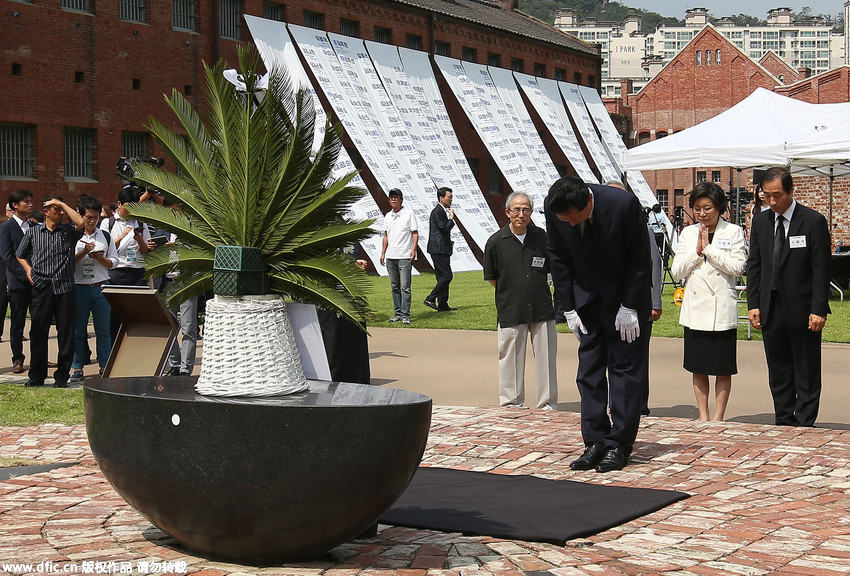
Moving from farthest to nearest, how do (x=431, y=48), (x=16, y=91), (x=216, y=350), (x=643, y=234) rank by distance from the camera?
1. (x=431, y=48)
2. (x=16, y=91)
3. (x=643, y=234)
4. (x=216, y=350)

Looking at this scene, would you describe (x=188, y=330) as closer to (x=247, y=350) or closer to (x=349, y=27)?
(x=247, y=350)

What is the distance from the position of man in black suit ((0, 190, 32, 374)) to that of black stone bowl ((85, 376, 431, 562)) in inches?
330

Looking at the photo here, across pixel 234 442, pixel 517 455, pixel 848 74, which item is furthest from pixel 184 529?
pixel 848 74

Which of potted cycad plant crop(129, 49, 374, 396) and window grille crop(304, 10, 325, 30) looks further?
window grille crop(304, 10, 325, 30)

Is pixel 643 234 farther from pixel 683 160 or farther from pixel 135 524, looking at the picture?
pixel 683 160

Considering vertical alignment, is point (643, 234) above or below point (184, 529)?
above

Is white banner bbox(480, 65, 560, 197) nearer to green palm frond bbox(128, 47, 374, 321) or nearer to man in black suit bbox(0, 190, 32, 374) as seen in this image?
man in black suit bbox(0, 190, 32, 374)

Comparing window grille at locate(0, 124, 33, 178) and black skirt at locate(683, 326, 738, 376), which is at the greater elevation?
window grille at locate(0, 124, 33, 178)

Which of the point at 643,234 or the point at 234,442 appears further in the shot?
the point at 643,234

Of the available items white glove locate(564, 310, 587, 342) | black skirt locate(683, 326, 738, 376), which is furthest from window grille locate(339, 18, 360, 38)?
white glove locate(564, 310, 587, 342)

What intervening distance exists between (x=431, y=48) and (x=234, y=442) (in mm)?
39117

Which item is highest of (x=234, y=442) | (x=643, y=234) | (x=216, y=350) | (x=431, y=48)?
(x=431, y=48)

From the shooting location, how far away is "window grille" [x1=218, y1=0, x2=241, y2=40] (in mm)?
33062

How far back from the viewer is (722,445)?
25.3 feet
